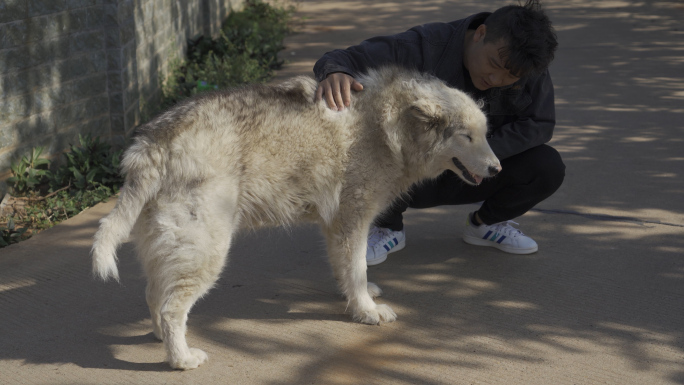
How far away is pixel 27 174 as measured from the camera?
5102mm

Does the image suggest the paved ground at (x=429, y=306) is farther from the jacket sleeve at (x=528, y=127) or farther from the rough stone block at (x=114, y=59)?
the rough stone block at (x=114, y=59)

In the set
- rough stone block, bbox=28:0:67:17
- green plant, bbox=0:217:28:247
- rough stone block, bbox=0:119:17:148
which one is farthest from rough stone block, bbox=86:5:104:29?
green plant, bbox=0:217:28:247

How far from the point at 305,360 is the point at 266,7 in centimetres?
894

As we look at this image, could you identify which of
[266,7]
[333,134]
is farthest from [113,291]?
[266,7]

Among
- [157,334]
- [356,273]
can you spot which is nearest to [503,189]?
[356,273]

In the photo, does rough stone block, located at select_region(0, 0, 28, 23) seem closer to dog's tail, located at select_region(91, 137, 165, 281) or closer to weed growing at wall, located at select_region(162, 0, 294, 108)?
weed growing at wall, located at select_region(162, 0, 294, 108)

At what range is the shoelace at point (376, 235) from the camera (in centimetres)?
438

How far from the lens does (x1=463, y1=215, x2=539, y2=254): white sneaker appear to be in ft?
14.3

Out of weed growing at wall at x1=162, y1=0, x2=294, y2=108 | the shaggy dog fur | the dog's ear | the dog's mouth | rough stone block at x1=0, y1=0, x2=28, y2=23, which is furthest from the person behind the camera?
weed growing at wall at x1=162, y1=0, x2=294, y2=108

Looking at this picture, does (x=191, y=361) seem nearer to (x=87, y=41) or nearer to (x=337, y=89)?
(x=337, y=89)

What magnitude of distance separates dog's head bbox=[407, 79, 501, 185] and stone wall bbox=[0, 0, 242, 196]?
10.6 feet

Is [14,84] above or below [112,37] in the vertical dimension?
below

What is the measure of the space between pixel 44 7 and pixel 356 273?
3.47m

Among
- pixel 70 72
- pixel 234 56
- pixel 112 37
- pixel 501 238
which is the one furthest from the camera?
pixel 234 56
